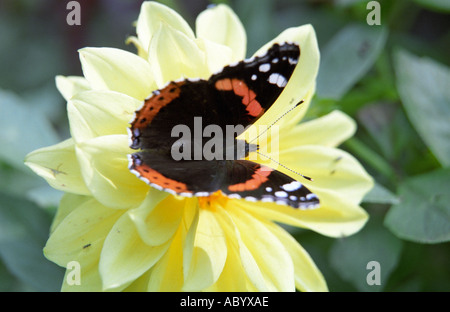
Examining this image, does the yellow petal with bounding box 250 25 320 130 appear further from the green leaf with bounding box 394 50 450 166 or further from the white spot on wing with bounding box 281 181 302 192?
the green leaf with bounding box 394 50 450 166

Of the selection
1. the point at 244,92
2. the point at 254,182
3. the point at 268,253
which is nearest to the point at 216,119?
the point at 244,92

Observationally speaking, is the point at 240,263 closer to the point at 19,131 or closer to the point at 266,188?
the point at 266,188

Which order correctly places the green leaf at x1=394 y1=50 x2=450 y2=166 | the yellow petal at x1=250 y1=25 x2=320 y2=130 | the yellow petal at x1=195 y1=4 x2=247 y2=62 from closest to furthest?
1. the yellow petal at x1=250 y1=25 x2=320 y2=130
2. the yellow petal at x1=195 y1=4 x2=247 y2=62
3. the green leaf at x1=394 y1=50 x2=450 y2=166

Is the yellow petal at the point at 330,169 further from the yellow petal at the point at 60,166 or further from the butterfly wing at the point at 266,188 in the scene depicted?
the yellow petal at the point at 60,166

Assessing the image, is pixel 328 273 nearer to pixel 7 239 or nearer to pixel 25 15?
pixel 7 239

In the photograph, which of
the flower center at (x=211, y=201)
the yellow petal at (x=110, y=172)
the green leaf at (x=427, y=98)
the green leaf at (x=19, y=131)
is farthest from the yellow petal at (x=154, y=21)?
the green leaf at (x=427, y=98)

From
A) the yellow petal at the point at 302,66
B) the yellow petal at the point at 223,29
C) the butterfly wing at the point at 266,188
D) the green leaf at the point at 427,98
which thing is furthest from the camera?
the green leaf at the point at 427,98

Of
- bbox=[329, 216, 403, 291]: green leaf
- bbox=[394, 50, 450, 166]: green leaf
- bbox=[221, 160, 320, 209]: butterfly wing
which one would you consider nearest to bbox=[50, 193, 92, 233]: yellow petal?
bbox=[221, 160, 320, 209]: butterfly wing
